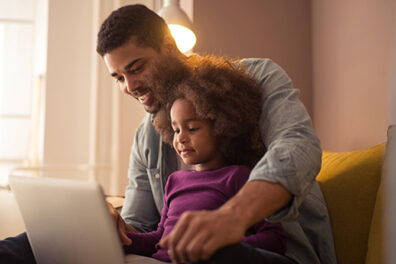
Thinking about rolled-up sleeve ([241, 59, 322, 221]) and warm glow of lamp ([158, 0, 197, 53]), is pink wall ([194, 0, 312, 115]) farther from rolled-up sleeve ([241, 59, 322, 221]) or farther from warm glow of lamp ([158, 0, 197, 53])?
rolled-up sleeve ([241, 59, 322, 221])

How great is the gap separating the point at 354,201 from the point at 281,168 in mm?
475

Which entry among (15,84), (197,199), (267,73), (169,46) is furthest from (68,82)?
(197,199)

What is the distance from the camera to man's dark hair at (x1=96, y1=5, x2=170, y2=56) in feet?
4.44

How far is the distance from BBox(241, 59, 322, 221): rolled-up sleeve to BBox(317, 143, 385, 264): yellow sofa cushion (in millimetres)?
281

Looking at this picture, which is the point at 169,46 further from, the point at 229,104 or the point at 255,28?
the point at 255,28

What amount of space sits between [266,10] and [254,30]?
128mm

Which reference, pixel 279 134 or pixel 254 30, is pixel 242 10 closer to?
pixel 254 30

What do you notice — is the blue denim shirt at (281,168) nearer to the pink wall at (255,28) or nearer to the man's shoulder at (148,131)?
the man's shoulder at (148,131)

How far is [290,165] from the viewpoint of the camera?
0.75m

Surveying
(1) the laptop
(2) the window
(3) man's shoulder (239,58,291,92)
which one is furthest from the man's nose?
(2) the window

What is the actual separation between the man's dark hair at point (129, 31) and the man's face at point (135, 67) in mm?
19

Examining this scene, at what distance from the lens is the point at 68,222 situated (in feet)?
2.40

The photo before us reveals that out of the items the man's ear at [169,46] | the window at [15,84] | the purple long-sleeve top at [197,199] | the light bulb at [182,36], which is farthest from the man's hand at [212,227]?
the window at [15,84]

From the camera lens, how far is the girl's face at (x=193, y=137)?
1.06 m
